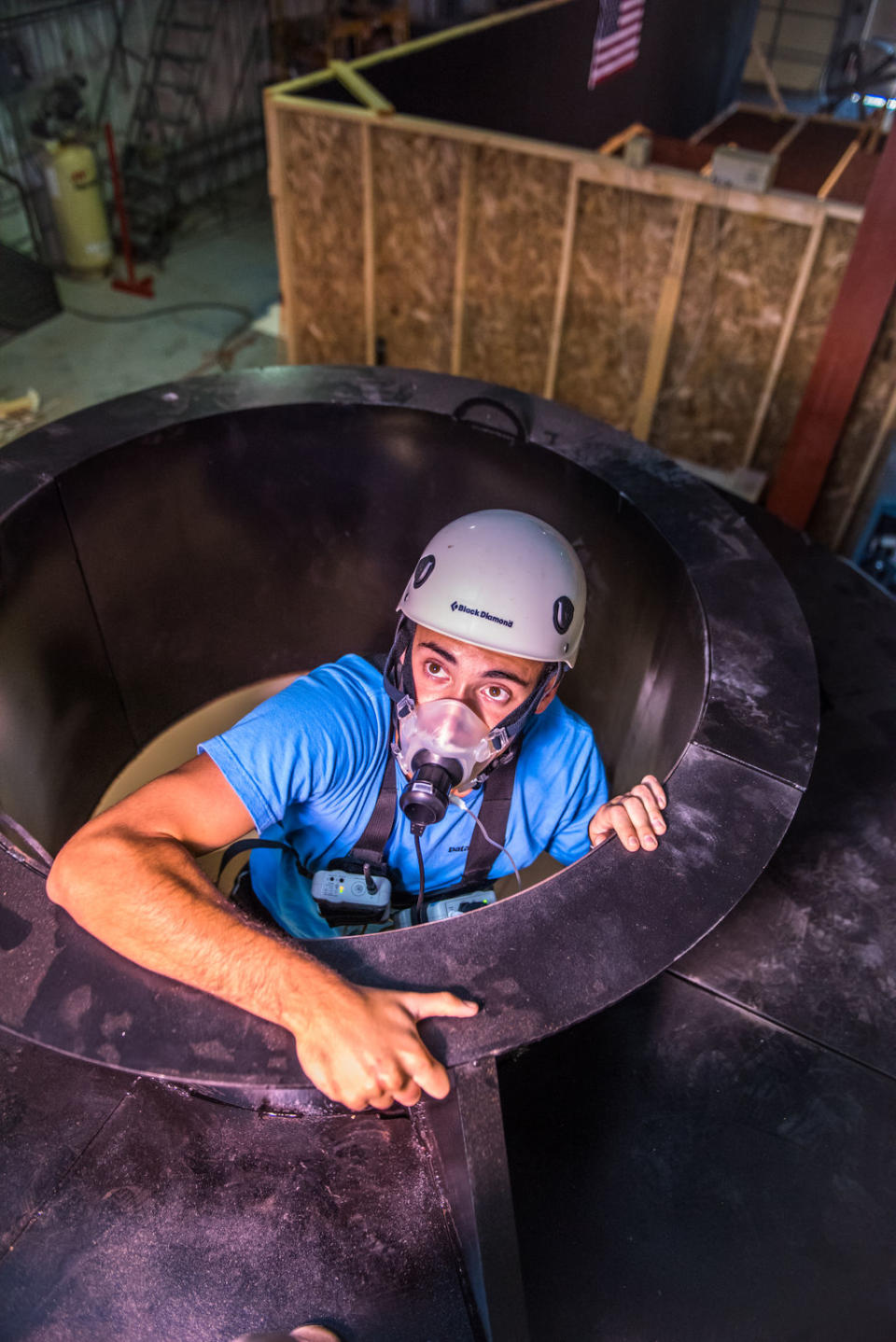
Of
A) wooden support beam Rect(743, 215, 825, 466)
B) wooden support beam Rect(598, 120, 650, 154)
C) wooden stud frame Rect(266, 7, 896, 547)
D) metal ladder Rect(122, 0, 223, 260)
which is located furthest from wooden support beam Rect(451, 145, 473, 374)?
wooden support beam Rect(598, 120, 650, 154)

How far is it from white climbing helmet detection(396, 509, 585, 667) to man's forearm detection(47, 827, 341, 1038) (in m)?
0.82

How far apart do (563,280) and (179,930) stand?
4.77m

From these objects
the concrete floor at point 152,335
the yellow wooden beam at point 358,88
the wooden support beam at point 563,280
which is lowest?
the concrete floor at point 152,335

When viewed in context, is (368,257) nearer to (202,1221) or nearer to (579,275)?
(579,275)

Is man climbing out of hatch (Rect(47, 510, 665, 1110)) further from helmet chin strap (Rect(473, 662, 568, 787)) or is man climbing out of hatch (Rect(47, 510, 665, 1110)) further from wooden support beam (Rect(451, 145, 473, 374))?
wooden support beam (Rect(451, 145, 473, 374))

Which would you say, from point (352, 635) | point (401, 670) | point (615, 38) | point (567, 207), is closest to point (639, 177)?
point (567, 207)

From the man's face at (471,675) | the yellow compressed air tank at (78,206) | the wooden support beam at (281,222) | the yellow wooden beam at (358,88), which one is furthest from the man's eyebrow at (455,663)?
the yellow compressed air tank at (78,206)

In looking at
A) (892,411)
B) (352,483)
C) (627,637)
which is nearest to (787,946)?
(627,637)

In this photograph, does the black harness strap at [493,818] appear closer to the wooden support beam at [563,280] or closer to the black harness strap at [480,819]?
the black harness strap at [480,819]

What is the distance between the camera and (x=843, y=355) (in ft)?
15.0

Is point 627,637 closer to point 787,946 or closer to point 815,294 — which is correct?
point 787,946

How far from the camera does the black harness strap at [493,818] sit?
93.3 inches

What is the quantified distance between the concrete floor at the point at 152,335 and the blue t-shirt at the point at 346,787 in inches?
186

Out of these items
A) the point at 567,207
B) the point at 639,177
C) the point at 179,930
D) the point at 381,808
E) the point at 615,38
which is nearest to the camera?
the point at 179,930
